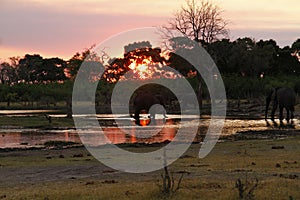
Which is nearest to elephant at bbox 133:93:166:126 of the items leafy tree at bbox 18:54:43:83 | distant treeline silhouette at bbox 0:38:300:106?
distant treeline silhouette at bbox 0:38:300:106

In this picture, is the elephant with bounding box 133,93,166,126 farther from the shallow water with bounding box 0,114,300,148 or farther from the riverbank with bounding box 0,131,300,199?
the riverbank with bounding box 0,131,300,199

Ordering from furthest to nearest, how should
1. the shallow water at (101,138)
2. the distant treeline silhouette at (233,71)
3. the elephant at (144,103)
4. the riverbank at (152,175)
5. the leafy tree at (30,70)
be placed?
the leafy tree at (30,70) < the distant treeline silhouette at (233,71) < the elephant at (144,103) < the shallow water at (101,138) < the riverbank at (152,175)

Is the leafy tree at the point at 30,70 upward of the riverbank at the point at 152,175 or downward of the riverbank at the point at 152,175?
upward

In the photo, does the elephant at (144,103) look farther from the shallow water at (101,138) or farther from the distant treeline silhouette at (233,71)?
the distant treeline silhouette at (233,71)

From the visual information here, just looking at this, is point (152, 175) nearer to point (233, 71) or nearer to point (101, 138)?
point (101, 138)

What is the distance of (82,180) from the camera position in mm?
16234

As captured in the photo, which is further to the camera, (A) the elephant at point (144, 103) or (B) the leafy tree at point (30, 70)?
(B) the leafy tree at point (30, 70)

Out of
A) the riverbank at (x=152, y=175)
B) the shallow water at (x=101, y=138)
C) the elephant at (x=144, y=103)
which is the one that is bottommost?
the riverbank at (x=152, y=175)

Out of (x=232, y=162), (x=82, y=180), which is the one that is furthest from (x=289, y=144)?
(x=82, y=180)

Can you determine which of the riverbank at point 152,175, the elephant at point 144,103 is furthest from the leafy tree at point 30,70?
the riverbank at point 152,175

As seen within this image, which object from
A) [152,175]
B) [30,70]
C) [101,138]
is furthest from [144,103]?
[30,70]

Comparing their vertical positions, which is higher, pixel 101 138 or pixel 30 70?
pixel 30 70

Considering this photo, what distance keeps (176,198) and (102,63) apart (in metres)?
98.7

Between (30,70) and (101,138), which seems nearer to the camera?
(101,138)
